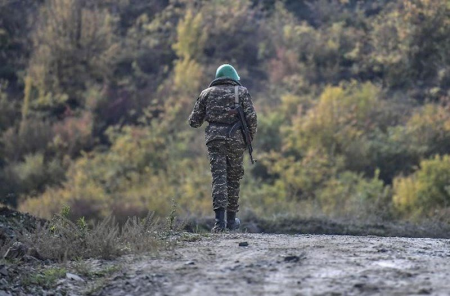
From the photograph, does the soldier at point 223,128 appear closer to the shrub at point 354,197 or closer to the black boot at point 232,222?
the black boot at point 232,222

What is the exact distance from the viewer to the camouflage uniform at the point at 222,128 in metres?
12.7

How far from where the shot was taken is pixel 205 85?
35406 mm

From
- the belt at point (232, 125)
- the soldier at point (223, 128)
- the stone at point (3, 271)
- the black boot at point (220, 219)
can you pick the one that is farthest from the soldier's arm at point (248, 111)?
the stone at point (3, 271)

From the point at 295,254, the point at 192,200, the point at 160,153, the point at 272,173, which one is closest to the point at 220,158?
the point at 295,254

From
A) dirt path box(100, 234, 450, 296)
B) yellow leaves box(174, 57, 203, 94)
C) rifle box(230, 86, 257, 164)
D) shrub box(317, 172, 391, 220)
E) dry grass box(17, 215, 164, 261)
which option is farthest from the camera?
yellow leaves box(174, 57, 203, 94)

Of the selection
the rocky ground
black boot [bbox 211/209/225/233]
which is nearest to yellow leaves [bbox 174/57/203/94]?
black boot [bbox 211/209/225/233]

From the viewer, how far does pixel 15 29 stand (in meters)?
40.5

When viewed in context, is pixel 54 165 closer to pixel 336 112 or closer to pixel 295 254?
pixel 336 112

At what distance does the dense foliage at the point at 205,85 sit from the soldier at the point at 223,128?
27.9ft

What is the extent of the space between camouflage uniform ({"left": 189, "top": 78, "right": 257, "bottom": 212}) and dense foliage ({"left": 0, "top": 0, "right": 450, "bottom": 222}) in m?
8.53

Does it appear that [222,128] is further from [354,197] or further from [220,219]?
[354,197]

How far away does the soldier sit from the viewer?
12.7 metres

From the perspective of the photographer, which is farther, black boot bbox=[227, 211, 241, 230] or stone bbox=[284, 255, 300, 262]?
black boot bbox=[227, 211, 241, 230]

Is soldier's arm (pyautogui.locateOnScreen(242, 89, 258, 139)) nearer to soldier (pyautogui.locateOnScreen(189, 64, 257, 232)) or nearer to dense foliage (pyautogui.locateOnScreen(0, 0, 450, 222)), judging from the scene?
soldier (pyautogui.locateOnScreen(189, 64, 257, 232))
